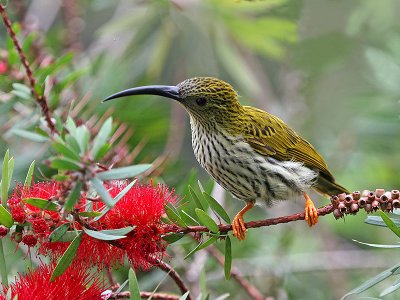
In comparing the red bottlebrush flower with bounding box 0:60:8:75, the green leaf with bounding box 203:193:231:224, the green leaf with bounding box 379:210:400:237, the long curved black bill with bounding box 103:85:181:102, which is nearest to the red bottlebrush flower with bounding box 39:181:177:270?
the green leaf with bounding box 203:193:231:224

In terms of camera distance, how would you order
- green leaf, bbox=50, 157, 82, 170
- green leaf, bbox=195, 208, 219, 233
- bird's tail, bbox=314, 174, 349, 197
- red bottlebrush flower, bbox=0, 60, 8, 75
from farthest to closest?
bird's tail, bbox=314, 174, 349, 197, red bottlebrush flower, bbox=0, 60, 8, 75, green leaf, bbox=195, 208, 219, 233, green leaf, bbox=50, 157, 82, 170

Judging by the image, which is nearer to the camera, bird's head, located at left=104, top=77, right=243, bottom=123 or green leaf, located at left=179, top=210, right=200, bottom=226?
green leaf, located at left=179, top=210, right=200, bottom=226

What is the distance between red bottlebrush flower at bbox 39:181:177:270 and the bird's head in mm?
806

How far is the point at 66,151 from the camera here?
1.43 m

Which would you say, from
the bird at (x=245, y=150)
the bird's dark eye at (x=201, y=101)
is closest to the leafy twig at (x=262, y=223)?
the bird at (x=245, y=150)

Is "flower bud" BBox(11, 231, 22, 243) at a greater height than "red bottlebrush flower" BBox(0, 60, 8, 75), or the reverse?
"red bottlebrush flower" BBox(0, 60, 8, 75)

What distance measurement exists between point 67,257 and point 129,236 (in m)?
0.20

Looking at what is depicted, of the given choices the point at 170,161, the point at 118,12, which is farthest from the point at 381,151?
the point at 118,12

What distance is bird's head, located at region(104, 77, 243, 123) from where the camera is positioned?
2672mm

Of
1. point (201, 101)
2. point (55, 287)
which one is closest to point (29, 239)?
point (55, 287)

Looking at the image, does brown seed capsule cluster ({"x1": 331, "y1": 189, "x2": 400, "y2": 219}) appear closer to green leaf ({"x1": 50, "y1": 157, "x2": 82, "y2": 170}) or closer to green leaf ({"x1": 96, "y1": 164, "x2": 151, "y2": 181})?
green leaf ({"x1": 96, "y1": 164, "x2": 151, "y2": 181})

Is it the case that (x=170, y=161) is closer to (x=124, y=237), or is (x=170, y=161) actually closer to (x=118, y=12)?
(x=124, y=237)

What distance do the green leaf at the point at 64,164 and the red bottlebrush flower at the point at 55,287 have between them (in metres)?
0.39

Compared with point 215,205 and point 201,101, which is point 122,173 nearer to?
point 215,205
